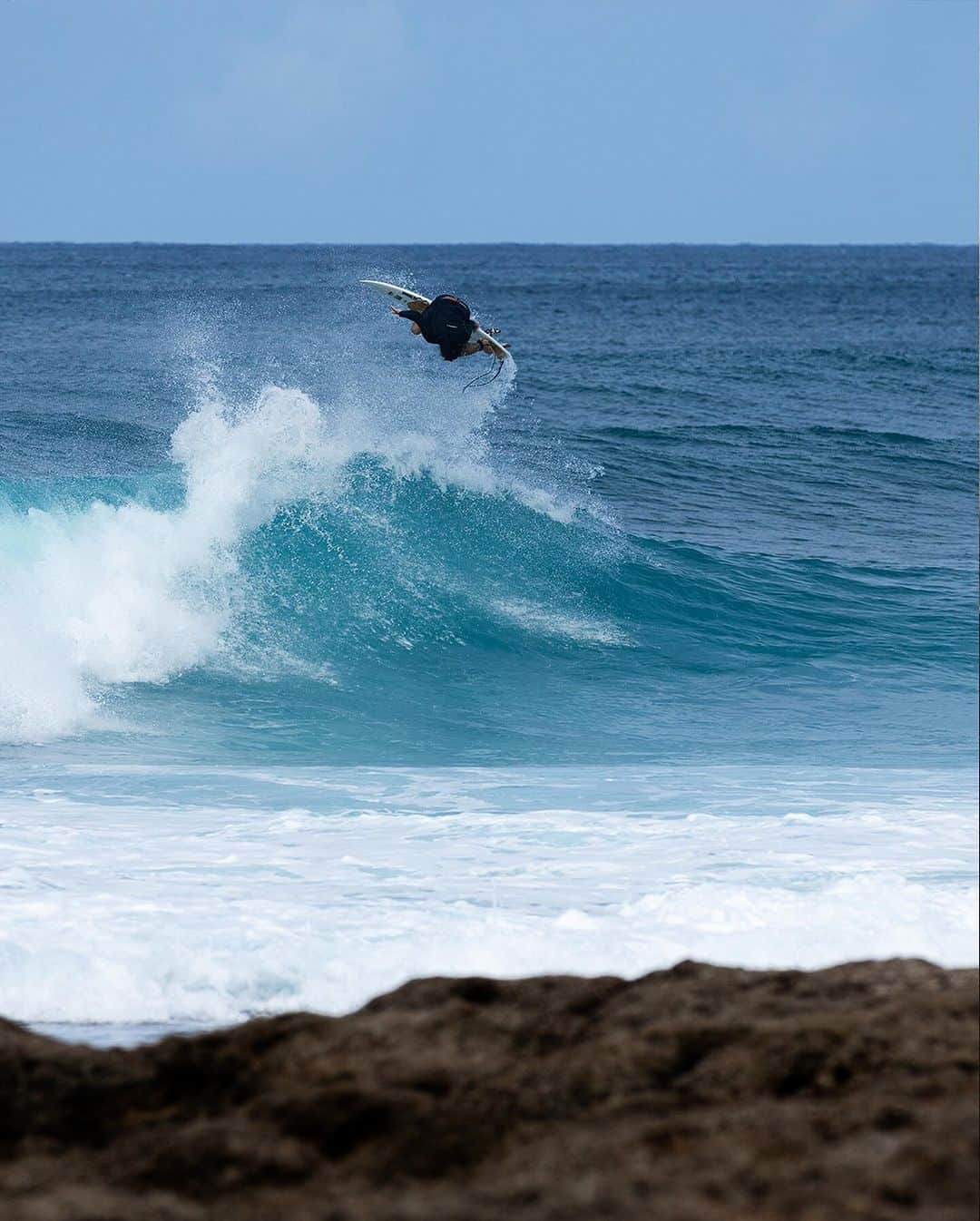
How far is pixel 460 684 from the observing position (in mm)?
12125

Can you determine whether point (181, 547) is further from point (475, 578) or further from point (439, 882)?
point (439, 882)

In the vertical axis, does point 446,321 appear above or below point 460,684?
above

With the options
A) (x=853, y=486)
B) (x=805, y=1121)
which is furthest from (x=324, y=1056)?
(x=853, y=486)

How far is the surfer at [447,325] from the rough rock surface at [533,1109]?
785 cm

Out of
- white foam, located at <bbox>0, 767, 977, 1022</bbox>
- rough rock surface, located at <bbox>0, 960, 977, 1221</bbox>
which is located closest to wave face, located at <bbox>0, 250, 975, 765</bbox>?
white foam, located at <bbox>0, 767, 977, 1022</bbox>

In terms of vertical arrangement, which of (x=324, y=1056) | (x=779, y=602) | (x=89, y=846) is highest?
(x=779, y=602)

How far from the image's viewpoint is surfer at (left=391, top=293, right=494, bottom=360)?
1092 cm

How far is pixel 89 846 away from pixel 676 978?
4.40 metres

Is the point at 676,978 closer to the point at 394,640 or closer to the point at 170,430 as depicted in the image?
the point at 394,640

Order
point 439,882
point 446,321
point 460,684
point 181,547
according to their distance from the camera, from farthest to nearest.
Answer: point 181,547 < point 460,684 < point 446,321 < point 439,882

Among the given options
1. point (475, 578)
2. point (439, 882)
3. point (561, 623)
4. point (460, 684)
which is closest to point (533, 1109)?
point (439, 882)

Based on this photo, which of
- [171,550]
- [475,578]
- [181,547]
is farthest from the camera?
[475,578]

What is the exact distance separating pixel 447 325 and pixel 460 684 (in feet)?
9.90

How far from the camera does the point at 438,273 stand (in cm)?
8956
